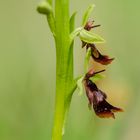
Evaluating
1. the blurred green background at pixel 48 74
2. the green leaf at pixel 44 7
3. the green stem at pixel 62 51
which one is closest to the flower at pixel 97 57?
the green stem at pixel 62 51

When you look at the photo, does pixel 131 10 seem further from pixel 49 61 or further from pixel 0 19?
pixel 0 19

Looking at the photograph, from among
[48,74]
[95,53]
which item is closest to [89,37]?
[95,53]

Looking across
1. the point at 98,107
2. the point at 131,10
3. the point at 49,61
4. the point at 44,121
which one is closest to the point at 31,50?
the point at 49,61

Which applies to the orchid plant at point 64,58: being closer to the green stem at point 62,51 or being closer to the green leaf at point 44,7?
the green stem at point 62,51

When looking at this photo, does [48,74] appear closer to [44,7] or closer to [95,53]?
[95,53]

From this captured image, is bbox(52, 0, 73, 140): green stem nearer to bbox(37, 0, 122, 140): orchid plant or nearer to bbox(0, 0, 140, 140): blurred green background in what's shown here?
bbox(37, 0, 122, 140): orchid plant

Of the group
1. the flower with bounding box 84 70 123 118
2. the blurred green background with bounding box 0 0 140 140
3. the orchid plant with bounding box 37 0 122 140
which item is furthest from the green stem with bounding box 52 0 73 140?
the blurred green background with bounding box 0 0 140 140
